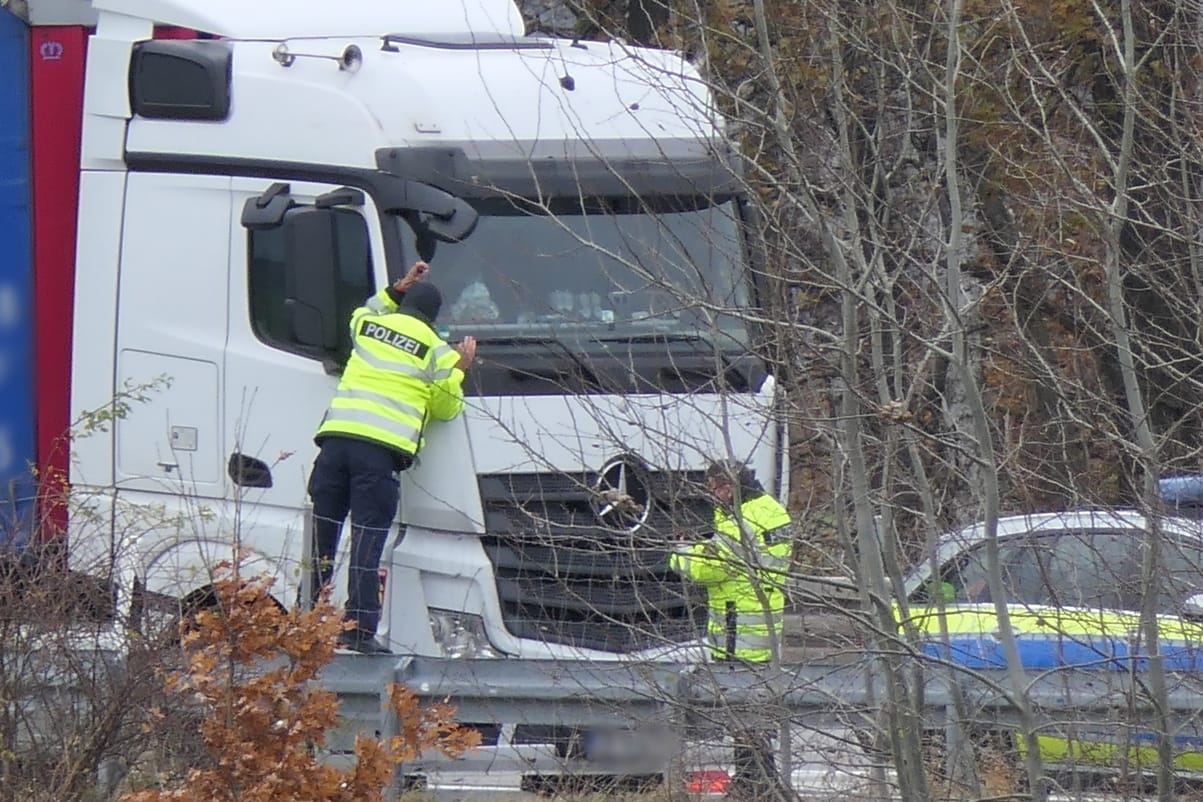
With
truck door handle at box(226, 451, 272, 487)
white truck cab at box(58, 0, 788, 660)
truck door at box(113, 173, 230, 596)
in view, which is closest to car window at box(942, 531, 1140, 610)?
white truck cab at box(58, 0, 788, 660)

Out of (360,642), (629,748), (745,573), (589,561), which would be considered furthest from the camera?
(360,642)

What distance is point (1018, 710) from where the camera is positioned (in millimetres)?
4195

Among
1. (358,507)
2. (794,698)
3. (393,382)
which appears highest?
(393,382)

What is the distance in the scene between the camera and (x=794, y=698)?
4.47 metres

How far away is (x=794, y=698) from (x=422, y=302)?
2514 millimetres

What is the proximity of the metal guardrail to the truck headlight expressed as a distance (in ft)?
3.56

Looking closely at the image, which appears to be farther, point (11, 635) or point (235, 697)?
point (11, 635)

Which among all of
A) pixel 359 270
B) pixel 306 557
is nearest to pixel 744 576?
pixel 306 557

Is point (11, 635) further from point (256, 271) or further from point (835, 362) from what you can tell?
point (835, 362)

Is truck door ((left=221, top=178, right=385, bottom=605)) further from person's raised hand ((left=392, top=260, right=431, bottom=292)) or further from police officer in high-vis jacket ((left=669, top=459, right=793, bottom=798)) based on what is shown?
police officer in high-vis jacket ((left=669, top=459, right=793, bottom=798))

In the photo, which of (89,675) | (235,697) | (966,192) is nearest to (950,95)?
(966,192)

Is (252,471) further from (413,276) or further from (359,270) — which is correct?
(413,276)

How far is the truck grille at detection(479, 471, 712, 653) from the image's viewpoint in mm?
4629

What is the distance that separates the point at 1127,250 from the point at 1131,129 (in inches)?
19.1
